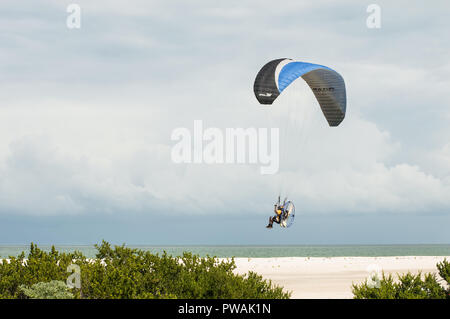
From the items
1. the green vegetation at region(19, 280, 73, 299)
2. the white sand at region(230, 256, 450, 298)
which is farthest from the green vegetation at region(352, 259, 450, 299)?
the white sand at region(230, 256, 450, 298)

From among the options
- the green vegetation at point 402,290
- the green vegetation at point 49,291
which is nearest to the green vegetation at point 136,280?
the green vegetation at point 49,291

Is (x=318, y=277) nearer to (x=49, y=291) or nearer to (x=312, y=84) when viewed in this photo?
(x=312, y=84)

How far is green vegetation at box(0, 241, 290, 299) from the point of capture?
1953 cm

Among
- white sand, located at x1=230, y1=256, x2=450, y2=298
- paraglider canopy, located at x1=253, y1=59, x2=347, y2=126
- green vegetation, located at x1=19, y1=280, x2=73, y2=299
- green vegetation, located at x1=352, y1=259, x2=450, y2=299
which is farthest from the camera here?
white sand, located at x1=230, y1=256, x2=450, y2=298

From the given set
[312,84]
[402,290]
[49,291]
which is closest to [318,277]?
[312,84]

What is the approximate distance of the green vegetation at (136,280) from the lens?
19531mm

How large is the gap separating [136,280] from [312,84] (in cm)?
1844

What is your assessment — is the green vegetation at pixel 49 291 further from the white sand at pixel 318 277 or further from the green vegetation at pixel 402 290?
the white sand at pixel 318 277

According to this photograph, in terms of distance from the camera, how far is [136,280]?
1989 centimetres

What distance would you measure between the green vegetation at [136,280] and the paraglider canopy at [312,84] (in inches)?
442

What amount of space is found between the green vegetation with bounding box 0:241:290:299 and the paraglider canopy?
442 inches

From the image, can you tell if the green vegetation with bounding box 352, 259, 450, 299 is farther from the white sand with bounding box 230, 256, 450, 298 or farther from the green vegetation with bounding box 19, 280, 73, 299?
the white sand with bounding box 230, 256, 450, 298
